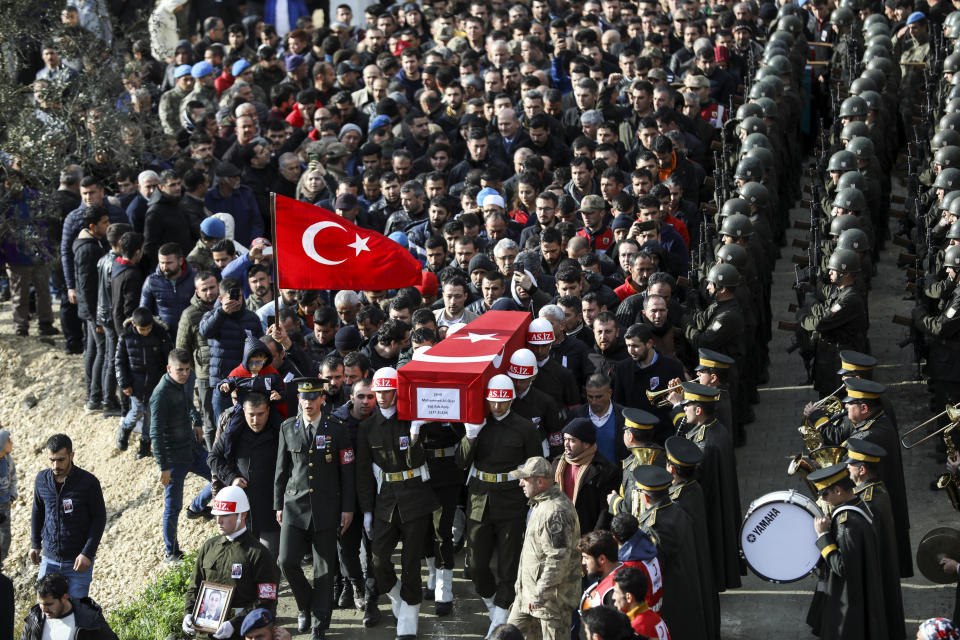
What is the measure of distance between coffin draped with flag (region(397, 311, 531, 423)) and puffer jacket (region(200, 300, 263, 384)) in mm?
2402

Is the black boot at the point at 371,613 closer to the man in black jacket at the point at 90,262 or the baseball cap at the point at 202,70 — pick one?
the man in black jacket at the point at 90,262

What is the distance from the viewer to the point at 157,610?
11953 millimetres

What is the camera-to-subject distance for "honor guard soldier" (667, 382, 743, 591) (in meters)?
10.6

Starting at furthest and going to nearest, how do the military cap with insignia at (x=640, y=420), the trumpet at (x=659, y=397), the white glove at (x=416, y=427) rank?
the trumpet at (x=659, y=397), the white glove at (x=416, y=427), the military cap with insignia at (x=640, y=420)

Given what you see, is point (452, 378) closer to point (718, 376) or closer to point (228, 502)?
point (228, 502)

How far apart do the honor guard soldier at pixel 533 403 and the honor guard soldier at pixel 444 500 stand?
0.54m

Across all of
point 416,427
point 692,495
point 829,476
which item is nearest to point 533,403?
point 416,427

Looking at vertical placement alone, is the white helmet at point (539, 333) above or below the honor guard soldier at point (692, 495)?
above

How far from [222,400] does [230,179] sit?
384 centimetres

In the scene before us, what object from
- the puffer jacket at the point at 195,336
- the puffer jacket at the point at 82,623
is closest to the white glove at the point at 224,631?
the puffer jacket at the point at 82,623

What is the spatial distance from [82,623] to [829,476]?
534 centimetres

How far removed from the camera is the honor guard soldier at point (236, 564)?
9.91 m

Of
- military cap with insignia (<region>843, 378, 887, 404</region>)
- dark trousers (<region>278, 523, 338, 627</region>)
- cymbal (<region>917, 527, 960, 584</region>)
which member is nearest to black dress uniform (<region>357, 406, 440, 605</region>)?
dark trousers (<region>278, 523, 338, 627</region>)

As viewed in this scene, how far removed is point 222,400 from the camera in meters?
12.8
